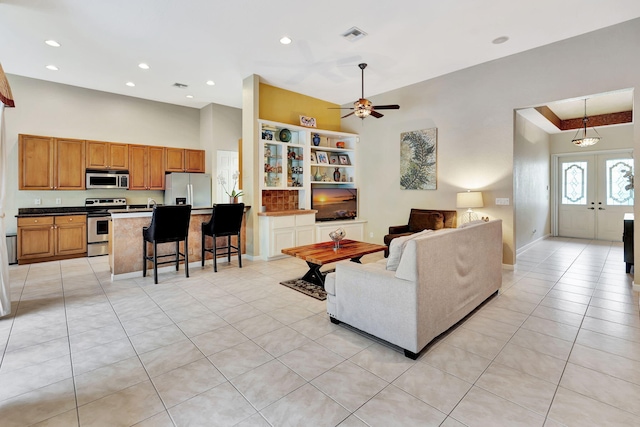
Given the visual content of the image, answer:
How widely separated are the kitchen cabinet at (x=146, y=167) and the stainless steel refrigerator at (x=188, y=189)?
0.71 feet

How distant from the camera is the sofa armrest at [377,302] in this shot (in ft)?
7.39

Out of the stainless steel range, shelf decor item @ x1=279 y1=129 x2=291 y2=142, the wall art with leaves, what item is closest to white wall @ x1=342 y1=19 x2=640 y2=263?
the wall art with leaves

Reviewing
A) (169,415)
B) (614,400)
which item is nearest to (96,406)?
(169,415)

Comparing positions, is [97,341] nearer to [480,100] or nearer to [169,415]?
[169,415]

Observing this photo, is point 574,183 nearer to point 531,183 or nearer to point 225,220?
point 531,183

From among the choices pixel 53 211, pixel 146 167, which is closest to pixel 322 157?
pixel 146 167

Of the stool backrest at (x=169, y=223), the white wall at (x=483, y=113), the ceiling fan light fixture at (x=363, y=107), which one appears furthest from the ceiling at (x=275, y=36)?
the stool backrest at (x=169, y=223)

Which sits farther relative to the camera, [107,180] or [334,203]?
[334,203]

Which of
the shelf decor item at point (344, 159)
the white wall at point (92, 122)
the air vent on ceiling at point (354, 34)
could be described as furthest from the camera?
the shelf decor item at point (344, 159)

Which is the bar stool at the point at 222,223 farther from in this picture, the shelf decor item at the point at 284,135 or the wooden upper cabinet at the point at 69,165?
the wooden upper cabinet at the point at 69,165

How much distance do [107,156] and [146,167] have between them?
0.76m

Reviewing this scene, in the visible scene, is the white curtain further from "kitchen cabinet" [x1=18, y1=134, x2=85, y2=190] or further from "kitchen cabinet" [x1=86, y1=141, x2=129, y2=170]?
"kitchen cabinet" [x1=86, y1=141, x2=129, y2=170]

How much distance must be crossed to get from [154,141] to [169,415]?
6916mm

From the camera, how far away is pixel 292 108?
6348 millimetres
